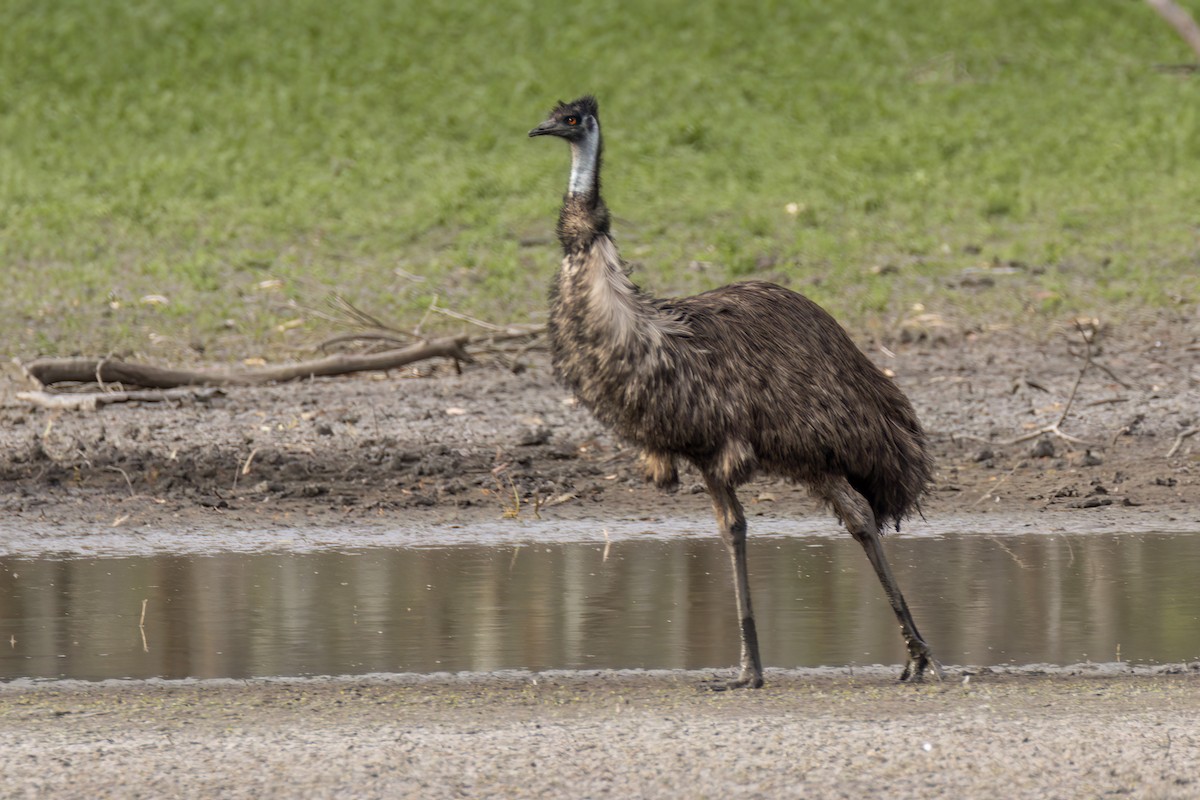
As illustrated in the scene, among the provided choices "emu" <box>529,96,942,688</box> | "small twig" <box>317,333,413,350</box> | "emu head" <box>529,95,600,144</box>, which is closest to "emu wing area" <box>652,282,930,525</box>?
"emu" <box>529,96,942,688</box>

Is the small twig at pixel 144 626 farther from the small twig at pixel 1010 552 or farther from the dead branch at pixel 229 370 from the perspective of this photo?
the dead branch at pixel 229 370

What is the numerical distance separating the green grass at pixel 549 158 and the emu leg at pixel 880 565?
271 inches

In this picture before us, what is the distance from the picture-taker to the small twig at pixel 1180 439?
10516 millimetres

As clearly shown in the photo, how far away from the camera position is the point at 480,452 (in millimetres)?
10656

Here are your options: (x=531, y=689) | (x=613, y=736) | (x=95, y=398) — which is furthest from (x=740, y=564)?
(x=95, y=398)

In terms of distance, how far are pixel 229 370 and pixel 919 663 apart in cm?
615

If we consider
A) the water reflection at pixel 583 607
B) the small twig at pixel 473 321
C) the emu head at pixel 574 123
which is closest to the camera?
the emu head at pixel 574 123

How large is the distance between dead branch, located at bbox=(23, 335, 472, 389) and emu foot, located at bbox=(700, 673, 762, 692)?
19.0 feet

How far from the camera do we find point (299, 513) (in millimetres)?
9656

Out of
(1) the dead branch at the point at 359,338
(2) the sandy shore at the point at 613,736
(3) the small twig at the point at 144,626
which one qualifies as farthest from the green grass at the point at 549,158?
(2) the sandy shore at the point at 613,736

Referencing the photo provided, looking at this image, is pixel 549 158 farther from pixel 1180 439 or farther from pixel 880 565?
pixel 880 565

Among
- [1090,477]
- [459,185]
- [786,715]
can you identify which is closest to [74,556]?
[786,715]

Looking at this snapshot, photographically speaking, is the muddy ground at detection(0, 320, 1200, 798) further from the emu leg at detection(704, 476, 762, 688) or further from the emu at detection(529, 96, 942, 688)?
the emu at detection(529, 96, 942, 688)

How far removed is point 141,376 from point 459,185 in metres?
5.45
